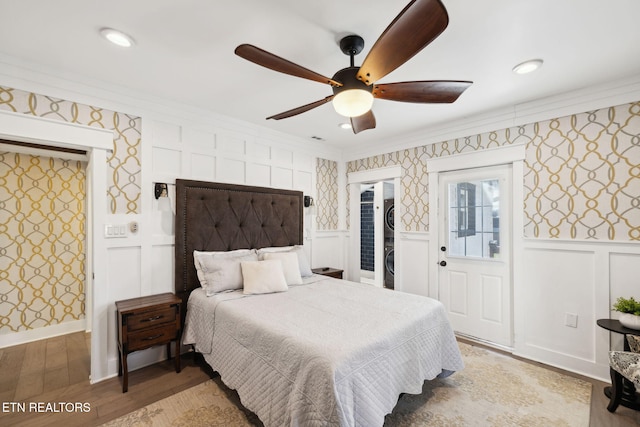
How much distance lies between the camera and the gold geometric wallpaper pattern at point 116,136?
7.30 feet

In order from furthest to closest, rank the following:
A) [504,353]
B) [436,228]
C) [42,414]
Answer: [436,228] < [504,353] < [42,414]

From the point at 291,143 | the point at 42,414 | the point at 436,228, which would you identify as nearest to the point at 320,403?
the point at 42,414

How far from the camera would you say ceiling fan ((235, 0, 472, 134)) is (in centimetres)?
115

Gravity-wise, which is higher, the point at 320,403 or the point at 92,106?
the point at 92,106

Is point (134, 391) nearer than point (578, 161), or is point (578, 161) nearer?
point (134, 391)

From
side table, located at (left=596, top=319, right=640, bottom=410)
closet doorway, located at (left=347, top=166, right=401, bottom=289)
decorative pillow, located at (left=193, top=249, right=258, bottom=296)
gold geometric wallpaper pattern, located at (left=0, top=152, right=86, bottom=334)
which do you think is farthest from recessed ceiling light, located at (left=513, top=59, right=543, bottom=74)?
gold geometric wallpaper pattern, located at (left=0, top=152, right=86, bottom=334)

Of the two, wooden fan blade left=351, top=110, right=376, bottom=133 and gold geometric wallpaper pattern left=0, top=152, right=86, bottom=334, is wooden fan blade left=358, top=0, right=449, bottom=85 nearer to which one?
wooden fan blade left=351, top=110, right=376, bottom=133

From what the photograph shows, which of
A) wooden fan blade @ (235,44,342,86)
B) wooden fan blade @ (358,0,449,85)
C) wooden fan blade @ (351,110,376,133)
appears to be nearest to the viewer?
wooden fan blade @ (358,0,449,85)

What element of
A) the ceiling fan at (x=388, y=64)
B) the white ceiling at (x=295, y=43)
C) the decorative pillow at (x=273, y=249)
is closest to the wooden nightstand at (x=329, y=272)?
the decorative pillow at (x=273, y=249)

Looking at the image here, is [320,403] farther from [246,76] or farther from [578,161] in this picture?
[578,161]

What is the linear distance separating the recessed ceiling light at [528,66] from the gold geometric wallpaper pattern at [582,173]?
85cm

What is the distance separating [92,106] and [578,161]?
431 centimetres

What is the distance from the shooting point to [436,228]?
11.4 ft

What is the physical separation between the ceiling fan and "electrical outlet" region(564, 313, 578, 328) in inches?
90.5
